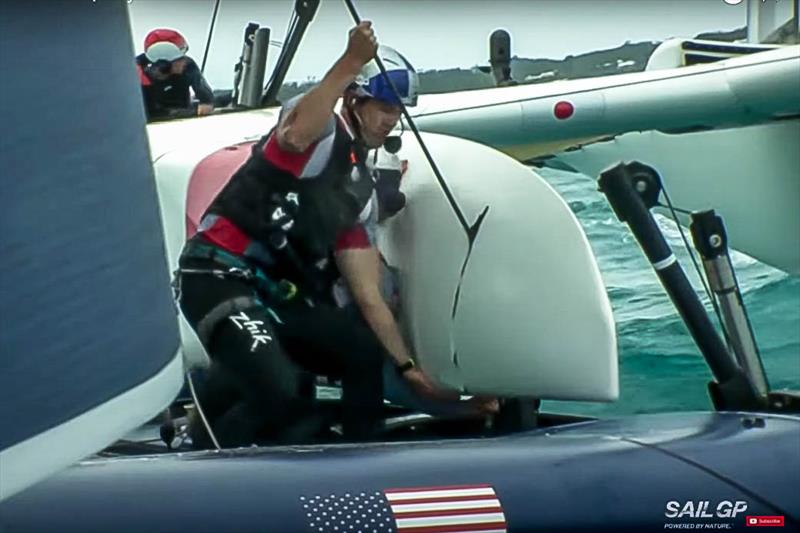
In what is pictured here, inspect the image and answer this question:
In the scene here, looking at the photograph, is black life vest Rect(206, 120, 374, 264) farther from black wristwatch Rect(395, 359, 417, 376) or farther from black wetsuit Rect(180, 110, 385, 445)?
black wristwatch Rect(395, 359, 417, 376)

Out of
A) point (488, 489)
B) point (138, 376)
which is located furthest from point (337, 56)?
point (138, 376)

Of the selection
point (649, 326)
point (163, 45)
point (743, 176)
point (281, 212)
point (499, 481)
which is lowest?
point (649, 326)

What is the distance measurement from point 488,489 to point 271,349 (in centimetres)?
44

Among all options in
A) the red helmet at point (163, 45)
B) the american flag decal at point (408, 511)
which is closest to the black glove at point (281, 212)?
the american flag decal at point (408, 511)

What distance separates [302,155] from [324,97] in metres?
0.12

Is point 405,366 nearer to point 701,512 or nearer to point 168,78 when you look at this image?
point 701,512

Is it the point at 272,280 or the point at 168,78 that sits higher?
the point at 168,78

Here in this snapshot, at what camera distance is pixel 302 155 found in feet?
8.28

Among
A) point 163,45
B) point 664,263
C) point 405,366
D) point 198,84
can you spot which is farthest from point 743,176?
point 405,366

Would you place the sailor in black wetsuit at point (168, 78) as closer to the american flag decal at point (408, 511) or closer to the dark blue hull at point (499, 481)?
the dark blue hull at point (499, 481)

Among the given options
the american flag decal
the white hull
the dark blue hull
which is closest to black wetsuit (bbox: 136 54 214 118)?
the white hull

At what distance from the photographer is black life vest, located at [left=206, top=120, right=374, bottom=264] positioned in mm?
2547

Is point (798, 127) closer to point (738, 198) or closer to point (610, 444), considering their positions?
point (738, 198)

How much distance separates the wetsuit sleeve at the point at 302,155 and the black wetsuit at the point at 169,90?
101cm
